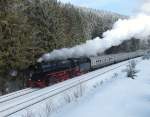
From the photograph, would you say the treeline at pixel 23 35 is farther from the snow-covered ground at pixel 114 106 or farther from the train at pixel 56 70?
the snow-covered ground at pixel 114 106

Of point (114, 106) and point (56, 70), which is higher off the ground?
point (56, 70)

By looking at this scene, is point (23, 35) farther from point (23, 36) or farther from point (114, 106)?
point (114, 106)

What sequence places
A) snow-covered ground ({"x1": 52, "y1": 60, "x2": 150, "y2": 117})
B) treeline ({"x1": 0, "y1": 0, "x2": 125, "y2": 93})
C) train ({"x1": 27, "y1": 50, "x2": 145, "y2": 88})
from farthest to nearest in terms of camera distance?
treeline ({"x1": 0, "y1": 0, "x2": 125, "y2": 93}) < train ({"x1": 27, "y1": 50, "x2": 145, "y2": 88}) < snow-covered ground ({"x1": 52, "y1": 60, "x2": 150, "y2": 117})

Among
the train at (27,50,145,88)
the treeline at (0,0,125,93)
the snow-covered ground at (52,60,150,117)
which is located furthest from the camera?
the treeline at (0,0,125,93)

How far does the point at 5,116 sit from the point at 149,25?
23.9 m

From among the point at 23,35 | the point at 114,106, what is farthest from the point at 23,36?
the point at 114,106

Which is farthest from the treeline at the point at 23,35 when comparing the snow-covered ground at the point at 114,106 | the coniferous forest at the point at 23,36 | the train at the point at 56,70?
the snow-covered ground at the point at 114,106

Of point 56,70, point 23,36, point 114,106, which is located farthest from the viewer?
point 23,36

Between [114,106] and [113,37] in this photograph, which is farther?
[113,37]

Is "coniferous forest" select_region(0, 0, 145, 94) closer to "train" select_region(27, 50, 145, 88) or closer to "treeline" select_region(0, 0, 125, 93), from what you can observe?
"treeline" select_region(0, 0, 125, 93)

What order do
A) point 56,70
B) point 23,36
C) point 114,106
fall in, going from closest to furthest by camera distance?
point 114,106 < point 56,70 < point 23,36

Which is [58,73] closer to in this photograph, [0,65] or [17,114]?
[0,65]

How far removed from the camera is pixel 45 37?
147ft

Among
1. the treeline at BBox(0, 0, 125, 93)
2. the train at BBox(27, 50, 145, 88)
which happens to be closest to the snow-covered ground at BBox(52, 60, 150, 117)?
the train at BBox(27, 50, 145, 88)
